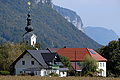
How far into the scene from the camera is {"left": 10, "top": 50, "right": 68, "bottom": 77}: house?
71.7m

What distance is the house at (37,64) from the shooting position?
7169 centimetres

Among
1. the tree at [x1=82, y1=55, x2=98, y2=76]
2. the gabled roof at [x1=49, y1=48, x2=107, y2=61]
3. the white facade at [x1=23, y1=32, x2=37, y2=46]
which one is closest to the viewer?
the tree at [x1=82, y1=55, x2=98, y2=76]

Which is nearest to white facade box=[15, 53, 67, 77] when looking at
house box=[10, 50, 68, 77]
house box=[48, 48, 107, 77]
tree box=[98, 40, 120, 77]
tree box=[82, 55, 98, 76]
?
house box=[10, 50, 68, 77]

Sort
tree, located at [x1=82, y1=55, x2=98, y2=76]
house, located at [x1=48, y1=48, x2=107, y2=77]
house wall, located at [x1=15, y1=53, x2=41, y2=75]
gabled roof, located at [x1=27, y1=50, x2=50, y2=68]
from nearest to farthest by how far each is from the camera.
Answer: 1. tree, located at [x1=82, y1=55, x2=98, y2=76]
2. gabled roof, located at [x1=27, y1=50, x2=50, y2=68]
3. house wall, located at [x1=15, y1=53, x2=41, y2=75]
4. house, located at [x1=48, y1=48, x2=107, y2=77]

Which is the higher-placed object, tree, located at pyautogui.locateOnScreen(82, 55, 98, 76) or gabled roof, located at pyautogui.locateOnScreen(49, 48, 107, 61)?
gabled roof, located at pyautogui.locateOnScreen(49, 48, 107, 61)

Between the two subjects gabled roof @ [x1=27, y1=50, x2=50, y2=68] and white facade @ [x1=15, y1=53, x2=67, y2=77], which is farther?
gabled roof @ [x1=27, y1=50, x2=50, y2=68]

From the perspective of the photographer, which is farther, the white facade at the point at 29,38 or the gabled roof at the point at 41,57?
the white facade at the point at 29,38

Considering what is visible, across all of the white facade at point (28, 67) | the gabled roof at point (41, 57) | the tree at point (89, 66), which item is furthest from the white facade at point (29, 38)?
the tree at point (89, 66)

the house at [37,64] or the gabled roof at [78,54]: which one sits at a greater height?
the gabled roof at [78,54]

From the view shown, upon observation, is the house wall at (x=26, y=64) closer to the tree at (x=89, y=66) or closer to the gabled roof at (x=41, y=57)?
the gabled roof at (x=41, y=57)

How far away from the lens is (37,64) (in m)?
72.3

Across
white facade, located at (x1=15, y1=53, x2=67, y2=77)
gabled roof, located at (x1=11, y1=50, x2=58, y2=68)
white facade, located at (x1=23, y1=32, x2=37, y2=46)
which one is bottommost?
white facade, located at (x1=15, y1=53, x2=67, y2=77)

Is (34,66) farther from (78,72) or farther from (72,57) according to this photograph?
(72,57)

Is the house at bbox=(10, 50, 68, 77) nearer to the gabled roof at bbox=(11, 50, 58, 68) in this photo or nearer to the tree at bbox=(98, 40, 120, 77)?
the gabled roof at bbox=(11, 50, 58, 68)
